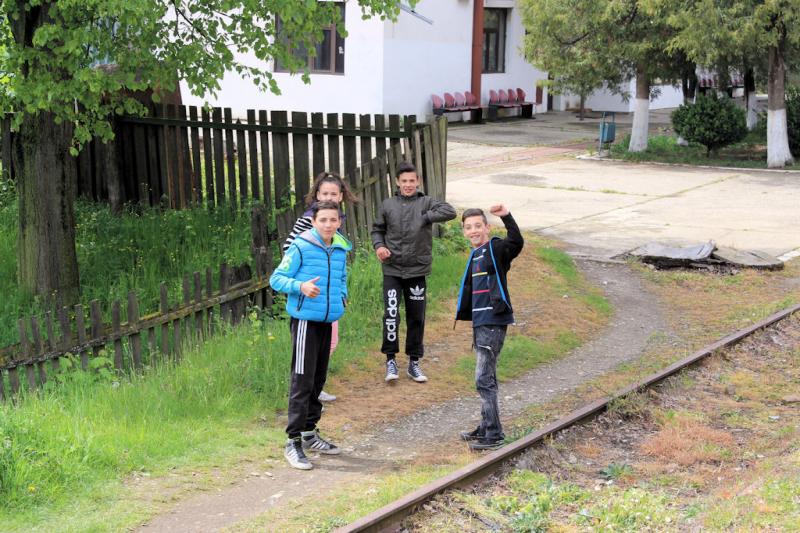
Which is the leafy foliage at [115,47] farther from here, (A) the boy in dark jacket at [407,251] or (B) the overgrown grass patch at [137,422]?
(B) the overgrown grass patch at [137,422]

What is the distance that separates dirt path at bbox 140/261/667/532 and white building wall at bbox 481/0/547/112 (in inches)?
1042

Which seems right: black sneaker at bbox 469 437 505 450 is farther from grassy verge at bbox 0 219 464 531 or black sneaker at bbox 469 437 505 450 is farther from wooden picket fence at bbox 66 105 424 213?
wooden picket fence at bbox 66 105 424 213

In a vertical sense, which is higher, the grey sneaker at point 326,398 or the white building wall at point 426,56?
the white building wall at point 426,56

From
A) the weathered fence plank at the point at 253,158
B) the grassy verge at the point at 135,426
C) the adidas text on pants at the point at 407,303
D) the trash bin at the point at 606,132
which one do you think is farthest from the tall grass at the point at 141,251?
the trash bin at the point at 606,132

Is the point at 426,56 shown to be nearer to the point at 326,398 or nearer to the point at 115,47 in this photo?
the point at 115,47

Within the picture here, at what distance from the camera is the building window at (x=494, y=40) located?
3681 centimetres

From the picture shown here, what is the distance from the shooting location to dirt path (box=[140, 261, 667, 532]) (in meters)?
5.55

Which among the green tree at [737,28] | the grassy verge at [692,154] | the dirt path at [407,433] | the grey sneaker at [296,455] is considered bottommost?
the dirt path at [407,433]

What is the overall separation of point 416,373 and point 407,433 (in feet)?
3.85

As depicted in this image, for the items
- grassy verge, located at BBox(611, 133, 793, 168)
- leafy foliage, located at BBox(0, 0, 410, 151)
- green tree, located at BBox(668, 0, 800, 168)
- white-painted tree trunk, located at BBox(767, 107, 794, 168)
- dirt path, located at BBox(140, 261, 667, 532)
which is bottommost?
dirt path, located at BBox(140, 261, 667, 532)

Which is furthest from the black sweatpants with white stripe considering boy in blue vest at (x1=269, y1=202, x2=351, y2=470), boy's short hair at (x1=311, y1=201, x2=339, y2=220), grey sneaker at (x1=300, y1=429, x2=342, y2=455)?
boy's short hair at (x1=311, y1=201, x2=339, y2=220)

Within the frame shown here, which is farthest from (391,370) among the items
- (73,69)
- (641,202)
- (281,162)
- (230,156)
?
(641,202)

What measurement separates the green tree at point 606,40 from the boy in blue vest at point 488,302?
704 inches

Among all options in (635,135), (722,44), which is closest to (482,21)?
(635,135)
